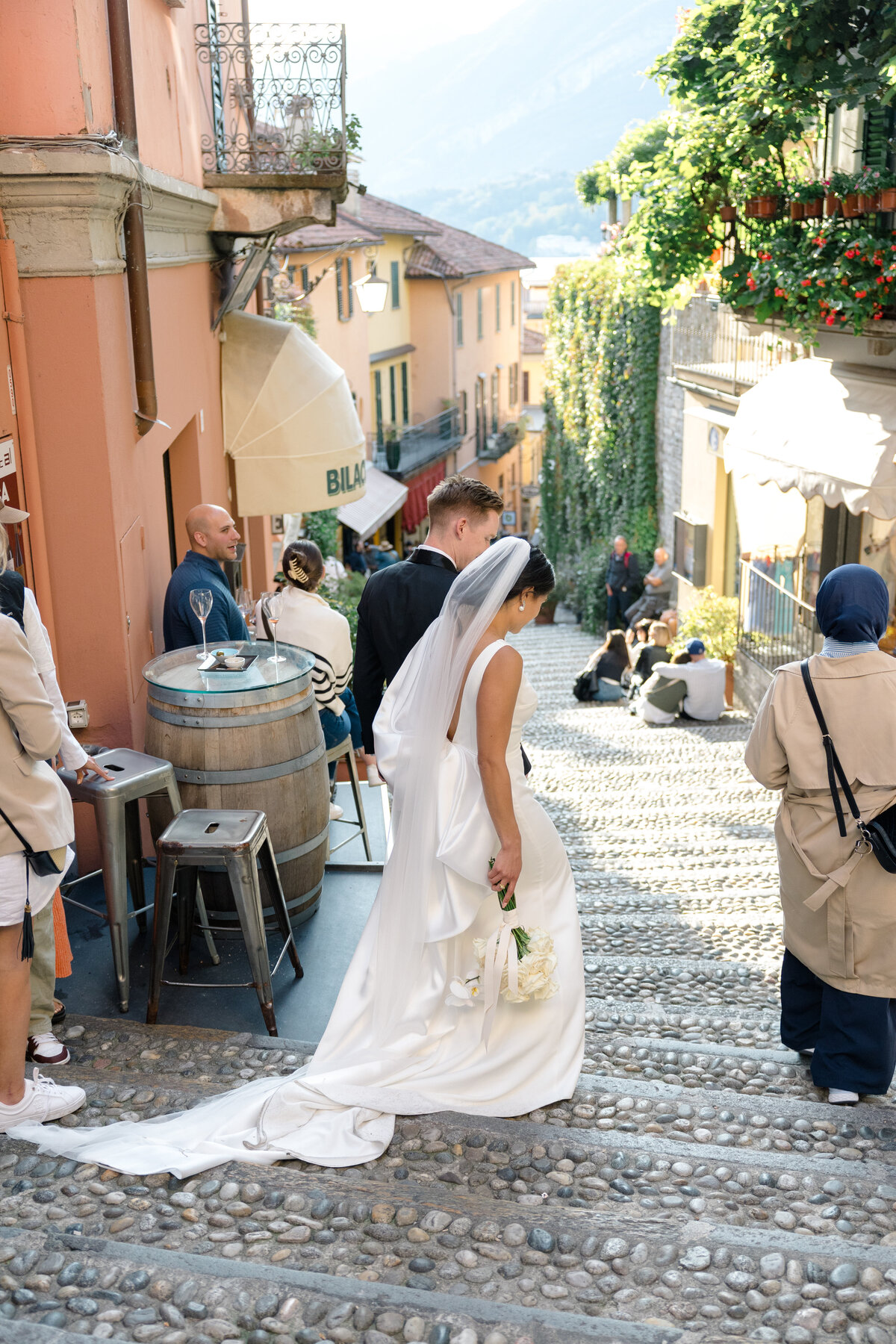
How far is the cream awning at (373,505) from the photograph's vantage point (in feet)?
71.4

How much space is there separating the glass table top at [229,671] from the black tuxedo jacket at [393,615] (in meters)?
0.26

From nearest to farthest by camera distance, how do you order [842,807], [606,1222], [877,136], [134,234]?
[606,1222], [842,807], [134,234], [877,136]

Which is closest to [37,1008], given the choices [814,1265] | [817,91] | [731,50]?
[814,1265]

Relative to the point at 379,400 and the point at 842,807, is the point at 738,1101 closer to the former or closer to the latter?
the point at 842,807

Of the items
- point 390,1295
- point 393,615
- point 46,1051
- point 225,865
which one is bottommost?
point 46,1051

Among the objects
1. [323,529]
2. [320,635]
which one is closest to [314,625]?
[320,635]

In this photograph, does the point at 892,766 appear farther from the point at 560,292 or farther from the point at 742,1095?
the point at 560,292

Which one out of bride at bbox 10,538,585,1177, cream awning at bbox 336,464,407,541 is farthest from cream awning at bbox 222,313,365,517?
cream awning at bbox 336,464,407,541

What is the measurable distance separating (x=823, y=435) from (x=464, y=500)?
5.74 m

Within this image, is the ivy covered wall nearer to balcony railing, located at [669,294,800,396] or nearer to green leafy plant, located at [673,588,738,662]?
balcony railing, located at [669,294,800,396]

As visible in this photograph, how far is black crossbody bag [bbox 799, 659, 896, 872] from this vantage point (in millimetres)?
3871

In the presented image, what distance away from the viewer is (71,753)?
13.0 feet

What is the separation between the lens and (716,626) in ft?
45.9

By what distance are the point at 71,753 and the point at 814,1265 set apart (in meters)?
2.64
